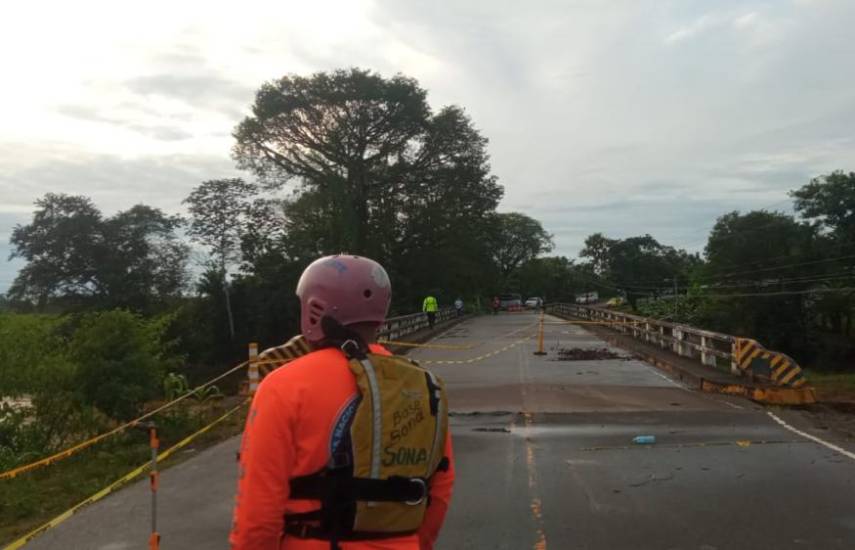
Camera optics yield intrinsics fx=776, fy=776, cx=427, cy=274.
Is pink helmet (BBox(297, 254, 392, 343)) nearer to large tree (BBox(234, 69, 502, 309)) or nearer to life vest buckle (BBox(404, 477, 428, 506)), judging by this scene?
life vest buckle (BBox(404, 477, 428, 506))

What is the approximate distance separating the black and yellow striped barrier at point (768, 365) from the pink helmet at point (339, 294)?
11.9 meters

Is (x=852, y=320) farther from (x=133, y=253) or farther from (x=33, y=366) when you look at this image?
(x=33, y=366)

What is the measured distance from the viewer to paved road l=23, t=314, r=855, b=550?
582 centimetres

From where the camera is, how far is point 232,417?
12.4m

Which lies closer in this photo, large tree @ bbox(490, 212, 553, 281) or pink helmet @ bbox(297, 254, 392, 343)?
pink helmet @ bbox(297, 254, 392, 343)

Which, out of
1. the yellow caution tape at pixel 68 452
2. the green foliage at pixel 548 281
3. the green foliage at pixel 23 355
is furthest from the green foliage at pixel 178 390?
the green foliage at pixel 548 281

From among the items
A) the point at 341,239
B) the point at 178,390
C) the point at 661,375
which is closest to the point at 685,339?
the point at 661,375

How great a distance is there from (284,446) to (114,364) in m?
11.5

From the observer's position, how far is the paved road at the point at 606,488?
5.82 m

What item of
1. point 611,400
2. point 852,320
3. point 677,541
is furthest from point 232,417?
point 852,320

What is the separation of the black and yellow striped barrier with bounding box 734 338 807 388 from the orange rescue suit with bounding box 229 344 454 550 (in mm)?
12243

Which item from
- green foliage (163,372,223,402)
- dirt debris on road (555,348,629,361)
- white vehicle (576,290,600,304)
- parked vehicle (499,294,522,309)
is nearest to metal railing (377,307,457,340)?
dirt debris on road (555,348,629,361)

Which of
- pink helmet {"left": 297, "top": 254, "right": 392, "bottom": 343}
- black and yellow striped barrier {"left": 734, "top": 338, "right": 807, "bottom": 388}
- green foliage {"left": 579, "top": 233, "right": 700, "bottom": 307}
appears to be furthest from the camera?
green foliage {"left": 579, "top": 233, "right": 700, "bottom": 307}

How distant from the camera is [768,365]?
13430 mm
